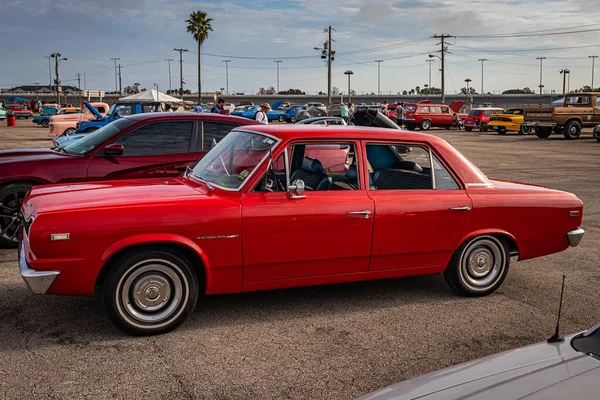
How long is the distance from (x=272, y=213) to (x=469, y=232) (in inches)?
71.2

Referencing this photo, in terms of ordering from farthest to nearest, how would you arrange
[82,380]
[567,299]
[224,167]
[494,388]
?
1. [567,299]
2. [224,167]
3. [82,380]
4. [494,388]

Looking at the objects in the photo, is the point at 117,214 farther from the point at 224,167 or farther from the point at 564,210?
the point at 564,210

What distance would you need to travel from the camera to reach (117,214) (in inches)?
163

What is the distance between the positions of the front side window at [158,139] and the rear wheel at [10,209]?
1251 millimetres

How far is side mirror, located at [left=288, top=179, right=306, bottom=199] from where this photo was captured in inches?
175

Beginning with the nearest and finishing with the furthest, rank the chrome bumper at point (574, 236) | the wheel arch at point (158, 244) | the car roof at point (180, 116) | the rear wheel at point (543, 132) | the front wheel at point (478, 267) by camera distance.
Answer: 1. the wheel arch at point (158, 244)
2. the front wheel at point (478, 267)
3. the chrome bumper at point (574, 236)
4. the car roof at point (180, 116)
5. the rear wheel at point (543, 132)

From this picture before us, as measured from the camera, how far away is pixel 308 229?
4.59 metres

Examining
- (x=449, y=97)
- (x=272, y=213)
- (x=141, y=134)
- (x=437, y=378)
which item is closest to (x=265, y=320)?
(x=272, y=213)

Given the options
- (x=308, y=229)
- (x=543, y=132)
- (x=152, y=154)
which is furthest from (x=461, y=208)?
(x=543, y=132)

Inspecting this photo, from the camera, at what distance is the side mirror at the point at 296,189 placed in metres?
4.45

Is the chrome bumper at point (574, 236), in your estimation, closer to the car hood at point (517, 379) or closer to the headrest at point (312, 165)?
the headrest at point (312, 165)

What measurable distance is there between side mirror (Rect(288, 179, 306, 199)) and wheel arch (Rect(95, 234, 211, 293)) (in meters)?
0.81

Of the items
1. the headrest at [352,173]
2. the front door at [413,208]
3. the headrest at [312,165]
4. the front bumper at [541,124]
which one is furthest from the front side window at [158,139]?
the front bumper at [541,124]

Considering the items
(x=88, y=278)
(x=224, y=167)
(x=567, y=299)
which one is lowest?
(x=567, y=299)
